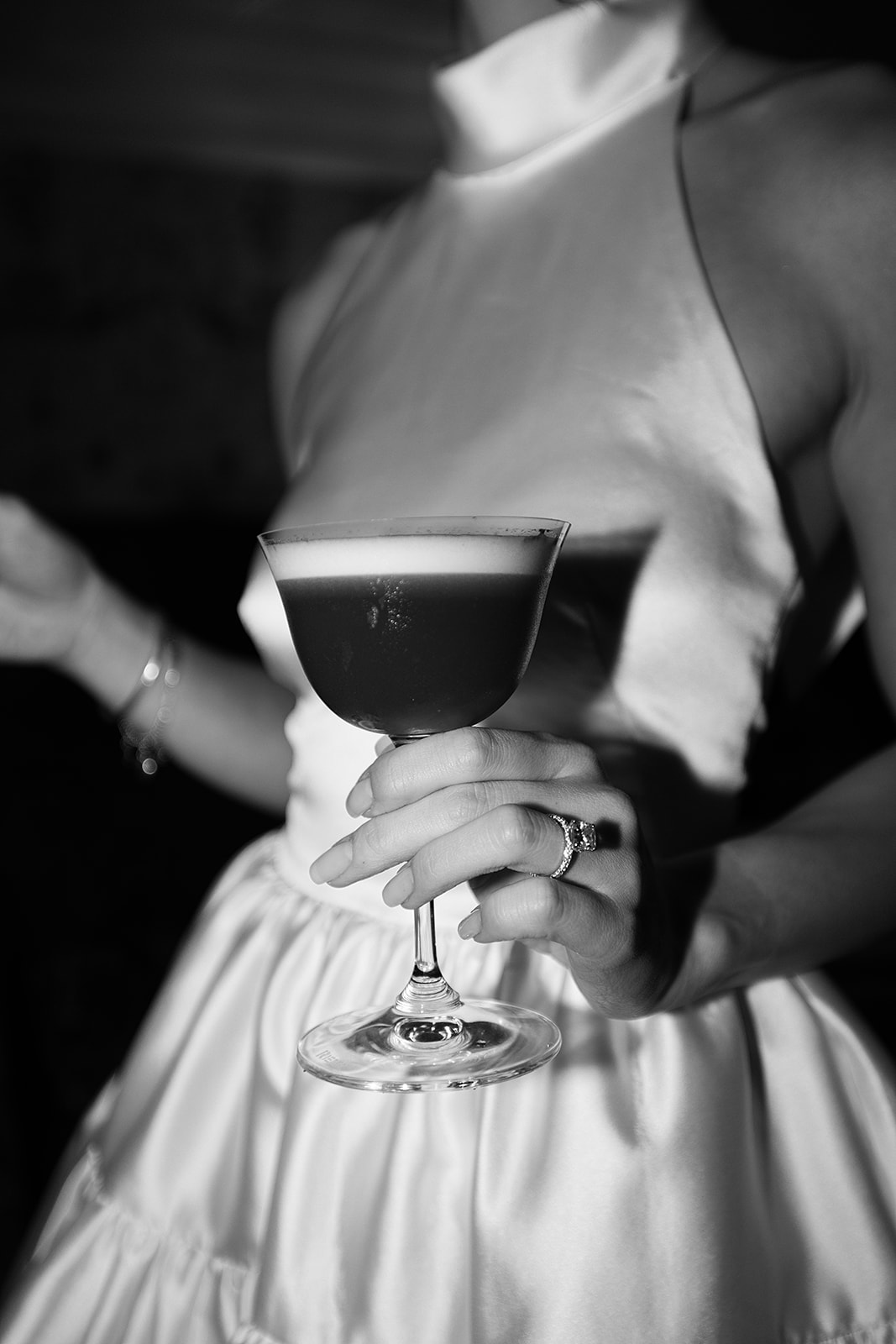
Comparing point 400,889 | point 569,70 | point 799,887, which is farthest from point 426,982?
point 569,70

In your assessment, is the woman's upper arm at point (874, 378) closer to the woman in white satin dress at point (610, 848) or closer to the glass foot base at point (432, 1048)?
the woman in white satin dress at point (610, 848)

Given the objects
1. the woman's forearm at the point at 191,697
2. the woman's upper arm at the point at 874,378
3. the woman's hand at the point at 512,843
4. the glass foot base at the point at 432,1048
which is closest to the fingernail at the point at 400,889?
the woman's hand at the point at 512,843

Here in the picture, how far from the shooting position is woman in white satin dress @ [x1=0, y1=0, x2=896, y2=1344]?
86 cm

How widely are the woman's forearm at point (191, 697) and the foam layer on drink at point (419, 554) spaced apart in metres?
0.62

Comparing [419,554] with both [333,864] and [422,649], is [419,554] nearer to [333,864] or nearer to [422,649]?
[422,649]

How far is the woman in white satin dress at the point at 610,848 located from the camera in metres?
0.86

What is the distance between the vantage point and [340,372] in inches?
50.0

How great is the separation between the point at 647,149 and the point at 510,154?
17 centimetres

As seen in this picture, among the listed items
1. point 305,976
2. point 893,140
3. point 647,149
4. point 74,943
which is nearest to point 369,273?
point 647,149

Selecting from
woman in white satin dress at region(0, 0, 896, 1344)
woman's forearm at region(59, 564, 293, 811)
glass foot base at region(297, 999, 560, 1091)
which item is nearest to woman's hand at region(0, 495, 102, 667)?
woman's forearm at region(59, 564, 293, 811)

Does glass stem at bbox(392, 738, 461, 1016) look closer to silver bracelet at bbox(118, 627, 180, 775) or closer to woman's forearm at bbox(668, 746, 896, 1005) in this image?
woman's forearm at bbox(668, 746, 896, 1005)

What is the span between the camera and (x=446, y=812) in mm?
684

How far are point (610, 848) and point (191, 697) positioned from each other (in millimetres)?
793

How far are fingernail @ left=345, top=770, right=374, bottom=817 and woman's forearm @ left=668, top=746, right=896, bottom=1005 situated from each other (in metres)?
0.22
